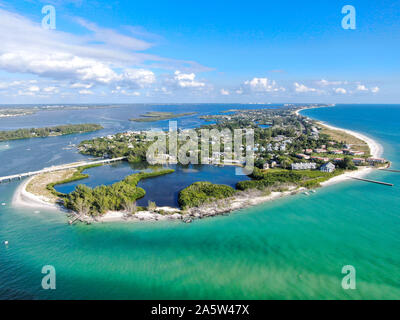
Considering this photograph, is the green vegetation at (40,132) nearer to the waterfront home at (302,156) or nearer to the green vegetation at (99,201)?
the green vegetation at (99,201)

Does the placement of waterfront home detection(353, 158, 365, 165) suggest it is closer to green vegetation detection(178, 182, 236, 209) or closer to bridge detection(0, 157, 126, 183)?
green vegetation detection(178, 182, 236, 209)

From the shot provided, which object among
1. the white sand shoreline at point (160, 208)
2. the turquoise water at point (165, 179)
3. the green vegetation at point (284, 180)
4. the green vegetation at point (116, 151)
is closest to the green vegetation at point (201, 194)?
the white sand shoreline at point (160, 208)

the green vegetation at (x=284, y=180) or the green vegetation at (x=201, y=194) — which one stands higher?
the green vegetation at (x=284, y=180)

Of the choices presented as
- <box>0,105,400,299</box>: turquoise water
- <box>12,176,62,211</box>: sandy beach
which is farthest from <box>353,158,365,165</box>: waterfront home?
<box>12,176,62,211</box>: sandy beach

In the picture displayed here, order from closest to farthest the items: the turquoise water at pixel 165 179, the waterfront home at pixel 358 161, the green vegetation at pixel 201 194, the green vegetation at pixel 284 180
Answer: the green vegetation at pixel 201 194, the turquoise water at pixel 165 179, the green vegetation at pixel 284 180, the waterfront home at pixel 358 161

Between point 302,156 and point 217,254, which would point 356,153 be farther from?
point 217,254

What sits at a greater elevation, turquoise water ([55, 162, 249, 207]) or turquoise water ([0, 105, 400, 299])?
turquoise water ([55, 162, 249, 207])
